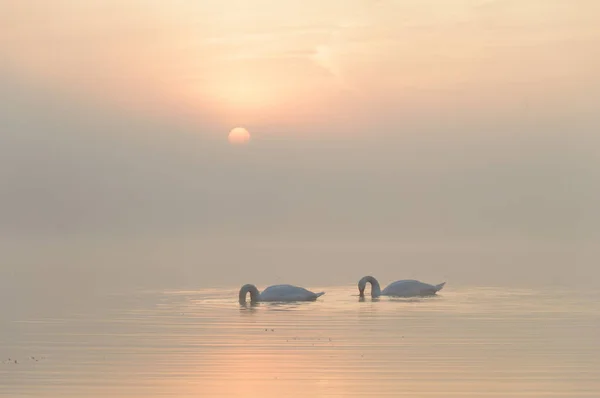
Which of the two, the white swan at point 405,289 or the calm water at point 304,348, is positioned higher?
the white swan at point 405,289

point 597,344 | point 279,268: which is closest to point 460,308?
point 597,344

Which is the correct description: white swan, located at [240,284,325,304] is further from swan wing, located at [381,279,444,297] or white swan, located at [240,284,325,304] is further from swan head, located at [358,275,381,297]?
swan wing, located at [381,279,444,297]

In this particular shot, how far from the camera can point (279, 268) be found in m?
83.1

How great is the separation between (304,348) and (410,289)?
18.8 metres

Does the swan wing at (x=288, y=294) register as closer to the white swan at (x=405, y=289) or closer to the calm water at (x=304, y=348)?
the calm water at (x=304, y=348)

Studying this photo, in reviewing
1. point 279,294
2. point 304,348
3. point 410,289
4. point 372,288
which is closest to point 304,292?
point 279,294

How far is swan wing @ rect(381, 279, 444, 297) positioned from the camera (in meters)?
46.4

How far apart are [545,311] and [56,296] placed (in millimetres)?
19220

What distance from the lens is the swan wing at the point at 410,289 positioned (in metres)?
46.4

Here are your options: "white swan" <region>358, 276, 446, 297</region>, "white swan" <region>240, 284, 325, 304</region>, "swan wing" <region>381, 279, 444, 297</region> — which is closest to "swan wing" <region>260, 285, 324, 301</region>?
"white swan" <region>240, 284, 325, 304</region>

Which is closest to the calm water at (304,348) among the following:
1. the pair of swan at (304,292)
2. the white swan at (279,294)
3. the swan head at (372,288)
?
the white swan at (279,294)

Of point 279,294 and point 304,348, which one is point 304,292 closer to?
point 279,294

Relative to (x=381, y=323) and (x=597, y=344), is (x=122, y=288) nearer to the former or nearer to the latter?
(x=381, y=323)

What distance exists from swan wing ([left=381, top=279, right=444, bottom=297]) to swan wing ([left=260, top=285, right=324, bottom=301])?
11.6 ft
